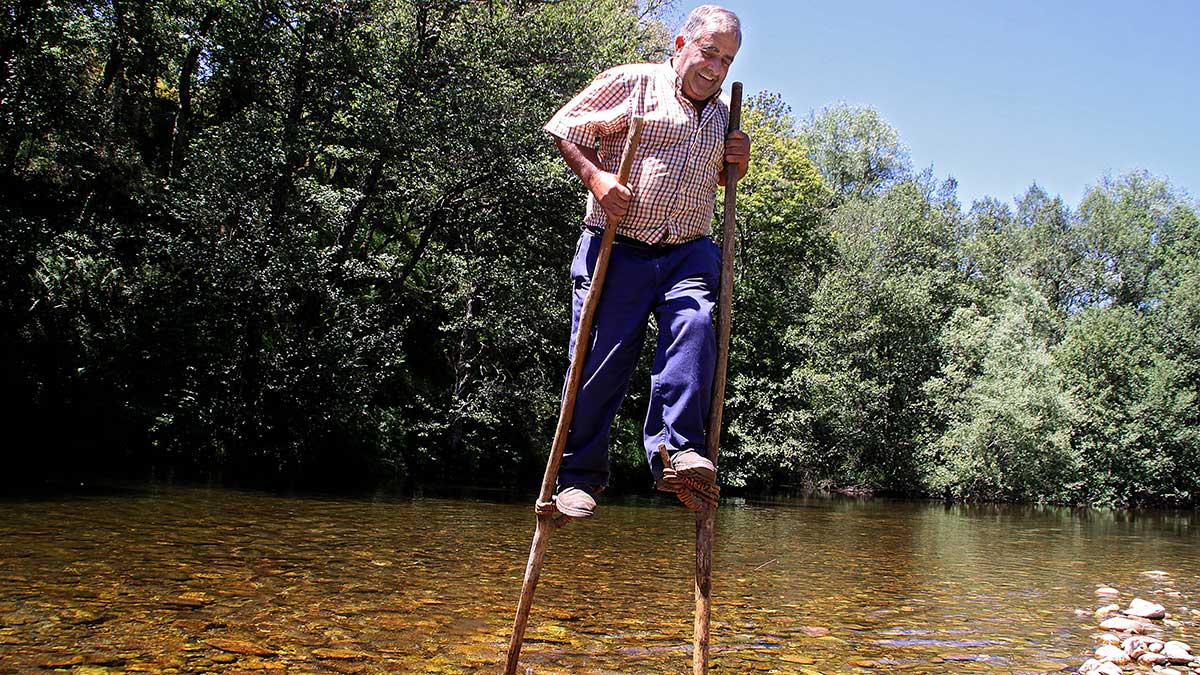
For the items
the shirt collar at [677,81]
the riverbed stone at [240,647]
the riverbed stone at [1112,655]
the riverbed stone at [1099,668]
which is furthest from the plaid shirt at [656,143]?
the riverbed stone at [1112,655]

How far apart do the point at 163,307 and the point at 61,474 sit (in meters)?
4.23

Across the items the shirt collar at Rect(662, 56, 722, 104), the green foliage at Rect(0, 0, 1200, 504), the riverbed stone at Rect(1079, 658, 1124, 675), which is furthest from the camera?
the green foliage at Rect(0, 0, 1200, 504)

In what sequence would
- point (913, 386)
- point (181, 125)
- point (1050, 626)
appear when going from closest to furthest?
1. point (1050, 626)
2. point (181, 125)
3. point (913, 386)

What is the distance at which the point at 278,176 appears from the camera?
1759 centimetres

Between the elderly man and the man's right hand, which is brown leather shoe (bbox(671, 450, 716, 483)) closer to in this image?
the elderly man

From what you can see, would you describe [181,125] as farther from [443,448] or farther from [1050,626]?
[1050,626]

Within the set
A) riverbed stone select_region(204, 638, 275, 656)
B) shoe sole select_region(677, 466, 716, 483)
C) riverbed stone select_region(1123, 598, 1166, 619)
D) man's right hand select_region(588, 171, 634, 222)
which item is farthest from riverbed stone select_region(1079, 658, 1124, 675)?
riverbed stone select_region(204, 638, 275, 656)

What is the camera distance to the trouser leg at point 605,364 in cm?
383

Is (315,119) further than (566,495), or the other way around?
(315,119)

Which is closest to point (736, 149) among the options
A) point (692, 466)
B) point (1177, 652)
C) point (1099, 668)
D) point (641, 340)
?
point (641, 340)

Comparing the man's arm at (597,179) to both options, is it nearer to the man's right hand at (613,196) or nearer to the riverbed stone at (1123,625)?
the man's right hand at (613,196)

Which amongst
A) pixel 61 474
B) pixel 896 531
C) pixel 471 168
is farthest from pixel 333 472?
pixel 896 531

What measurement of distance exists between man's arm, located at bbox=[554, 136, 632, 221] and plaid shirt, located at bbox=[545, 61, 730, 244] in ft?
0.15

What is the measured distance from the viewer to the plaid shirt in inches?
155
